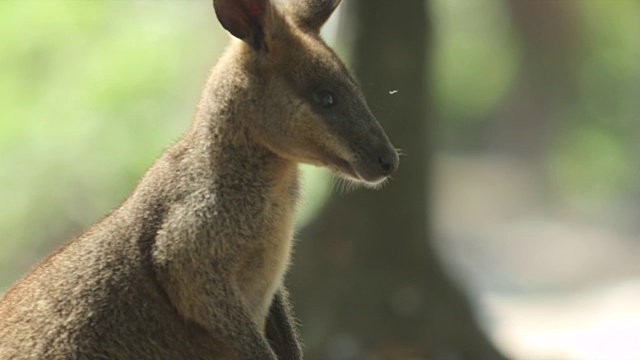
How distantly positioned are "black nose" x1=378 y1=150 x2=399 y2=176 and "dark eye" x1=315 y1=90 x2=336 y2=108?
213 millimetres

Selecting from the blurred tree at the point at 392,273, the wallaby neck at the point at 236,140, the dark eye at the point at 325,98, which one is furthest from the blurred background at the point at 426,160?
the dark eye at the point at 325,98

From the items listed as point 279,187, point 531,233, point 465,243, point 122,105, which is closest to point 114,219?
point 279,187

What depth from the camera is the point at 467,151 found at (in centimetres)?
964

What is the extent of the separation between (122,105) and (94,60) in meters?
0.38

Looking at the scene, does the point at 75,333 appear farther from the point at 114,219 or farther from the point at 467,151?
the point at 467,151

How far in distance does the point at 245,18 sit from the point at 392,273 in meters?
3.58

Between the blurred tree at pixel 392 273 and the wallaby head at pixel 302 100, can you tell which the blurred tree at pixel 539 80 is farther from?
the wallaby head at pixel 302 100

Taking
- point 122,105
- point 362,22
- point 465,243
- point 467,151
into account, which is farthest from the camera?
point 467,151

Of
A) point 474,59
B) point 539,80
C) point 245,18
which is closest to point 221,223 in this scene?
point 245,18

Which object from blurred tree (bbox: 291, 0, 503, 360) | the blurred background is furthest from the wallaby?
blurred tree (bbox: 291, 0, 503, 360)

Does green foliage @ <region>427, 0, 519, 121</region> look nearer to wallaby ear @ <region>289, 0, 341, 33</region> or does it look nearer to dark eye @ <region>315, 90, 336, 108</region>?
wallaby ear @ <region>289, 0, 341, 33</region>

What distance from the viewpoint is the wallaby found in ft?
9.83

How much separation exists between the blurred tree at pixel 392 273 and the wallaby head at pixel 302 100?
10.1ft

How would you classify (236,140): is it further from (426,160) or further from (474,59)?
(474,59)
